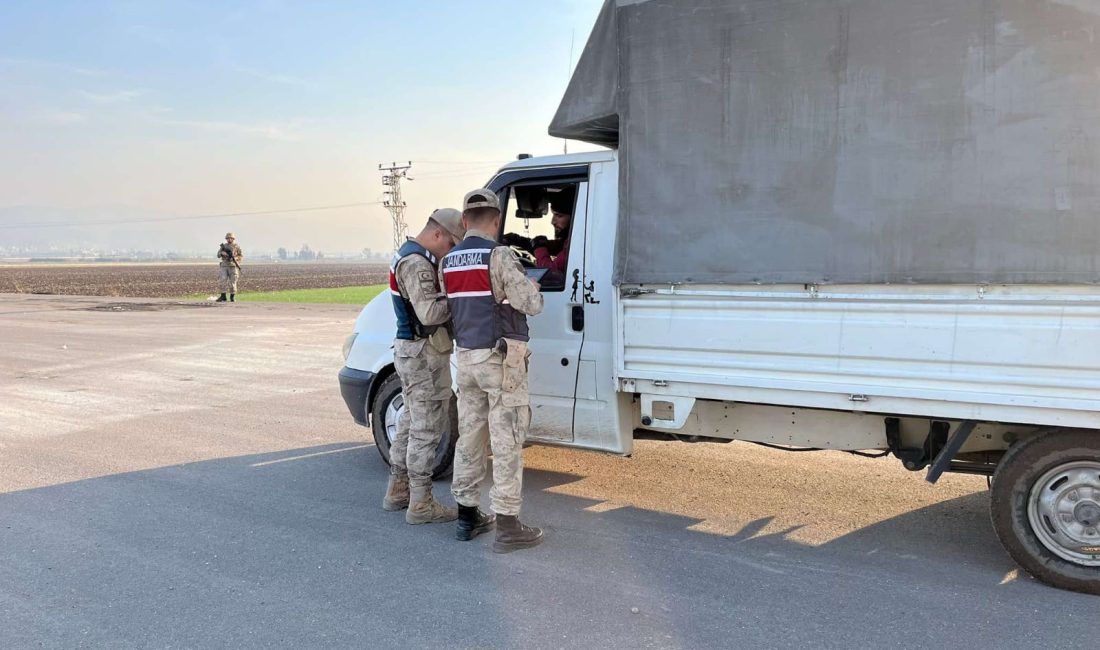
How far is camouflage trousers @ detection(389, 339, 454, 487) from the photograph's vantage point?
15.8 ft

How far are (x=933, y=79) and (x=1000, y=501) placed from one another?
2.05 meters

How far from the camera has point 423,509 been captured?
477cm

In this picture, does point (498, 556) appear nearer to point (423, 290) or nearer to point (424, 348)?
point (424, 348)

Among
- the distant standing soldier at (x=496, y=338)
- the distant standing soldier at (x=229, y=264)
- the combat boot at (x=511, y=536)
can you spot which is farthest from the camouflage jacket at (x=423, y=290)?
the distant standing soldier at (x=229, y=264)

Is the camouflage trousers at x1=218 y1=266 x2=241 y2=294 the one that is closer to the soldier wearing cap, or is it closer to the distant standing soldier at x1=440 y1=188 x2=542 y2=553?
the soldier wearing cap

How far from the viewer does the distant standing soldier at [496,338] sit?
4.28 m

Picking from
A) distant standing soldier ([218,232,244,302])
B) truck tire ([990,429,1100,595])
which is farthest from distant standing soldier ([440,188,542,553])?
distant standing soldier ([218,232,244,302])

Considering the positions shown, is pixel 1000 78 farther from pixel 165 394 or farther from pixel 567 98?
pixel 165 394

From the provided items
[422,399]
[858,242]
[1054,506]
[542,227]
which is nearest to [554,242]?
[542,227]

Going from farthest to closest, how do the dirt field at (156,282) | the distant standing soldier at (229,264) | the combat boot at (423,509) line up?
the dirt field at (156,282) → the distant standing soldier at (229,264) → the combat boot at (423,509)

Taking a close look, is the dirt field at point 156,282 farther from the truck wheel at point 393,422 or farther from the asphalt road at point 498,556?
the truck wheel at point 393,422

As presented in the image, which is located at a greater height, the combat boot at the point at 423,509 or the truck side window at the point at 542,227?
the truck side window at the point at 542,227

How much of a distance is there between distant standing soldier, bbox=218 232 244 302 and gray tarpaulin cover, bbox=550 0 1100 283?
65.8 feet

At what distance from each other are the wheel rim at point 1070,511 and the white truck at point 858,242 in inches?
0.4
